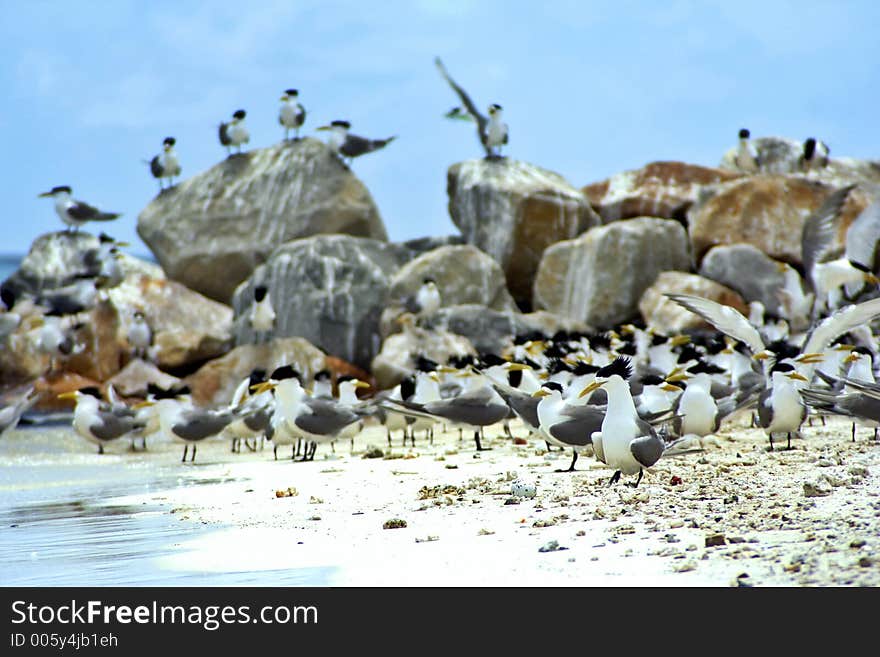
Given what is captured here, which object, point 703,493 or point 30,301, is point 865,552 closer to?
point 703,493

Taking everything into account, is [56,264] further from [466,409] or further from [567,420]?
[567,420]

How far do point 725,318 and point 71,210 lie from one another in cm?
→ 1441

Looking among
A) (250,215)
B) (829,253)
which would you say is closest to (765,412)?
(829,253)

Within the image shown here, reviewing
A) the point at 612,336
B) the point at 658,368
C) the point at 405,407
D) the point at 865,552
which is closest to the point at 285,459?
the point at 405,407

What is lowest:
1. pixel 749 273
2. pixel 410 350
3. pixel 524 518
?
pixel 524 518

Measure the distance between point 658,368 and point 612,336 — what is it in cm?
203

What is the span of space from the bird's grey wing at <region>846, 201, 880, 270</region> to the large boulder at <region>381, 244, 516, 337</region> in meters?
5.60

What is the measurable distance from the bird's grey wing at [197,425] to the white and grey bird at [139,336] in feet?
19.5

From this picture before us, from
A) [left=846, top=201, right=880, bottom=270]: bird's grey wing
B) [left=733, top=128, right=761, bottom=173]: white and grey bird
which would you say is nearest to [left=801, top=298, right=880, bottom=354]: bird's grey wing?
[left=846, top=201, right=880, bottom=270]: bird's grey wing

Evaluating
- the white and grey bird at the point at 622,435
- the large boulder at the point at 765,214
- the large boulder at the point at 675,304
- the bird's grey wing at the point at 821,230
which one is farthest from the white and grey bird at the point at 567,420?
the large boulder at the point at 765,214

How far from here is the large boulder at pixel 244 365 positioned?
47.8ft

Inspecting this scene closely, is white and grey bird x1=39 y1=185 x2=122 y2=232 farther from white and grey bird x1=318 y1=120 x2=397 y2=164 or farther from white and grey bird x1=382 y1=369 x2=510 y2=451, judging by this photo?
white and grey bird x1=382 y1=369 x2=510 y2=451

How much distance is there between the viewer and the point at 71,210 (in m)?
20.1
